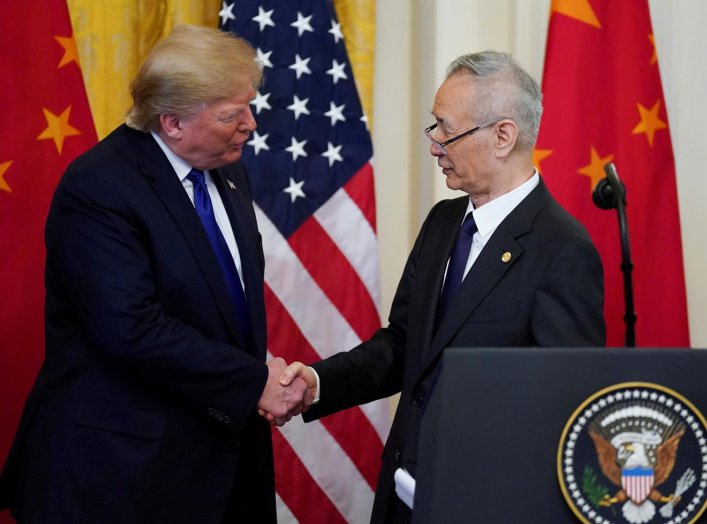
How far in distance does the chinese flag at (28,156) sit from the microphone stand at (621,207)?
1.64 m

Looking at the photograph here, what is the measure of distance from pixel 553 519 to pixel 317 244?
2277 millimetres

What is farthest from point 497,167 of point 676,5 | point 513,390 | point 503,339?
point 676,5

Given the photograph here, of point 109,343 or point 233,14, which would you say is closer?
point 109,343

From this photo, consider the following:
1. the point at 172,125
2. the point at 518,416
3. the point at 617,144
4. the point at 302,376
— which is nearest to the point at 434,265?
the point at 302,376

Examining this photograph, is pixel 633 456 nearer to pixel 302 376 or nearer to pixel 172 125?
pixel 302 376

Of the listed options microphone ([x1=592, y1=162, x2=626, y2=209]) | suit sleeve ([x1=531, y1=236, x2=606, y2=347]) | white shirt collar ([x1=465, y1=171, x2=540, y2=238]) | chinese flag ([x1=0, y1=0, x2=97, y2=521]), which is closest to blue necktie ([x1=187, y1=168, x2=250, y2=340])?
white shirt collar ([x1=465, y1=171, x2=540, y2=238])

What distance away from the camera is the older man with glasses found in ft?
7.17

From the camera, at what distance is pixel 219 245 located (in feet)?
8.20

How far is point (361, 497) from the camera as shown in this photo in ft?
11.8

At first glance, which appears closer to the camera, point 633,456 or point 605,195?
point 633,456

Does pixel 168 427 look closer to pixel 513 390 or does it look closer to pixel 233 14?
pixel 513 390

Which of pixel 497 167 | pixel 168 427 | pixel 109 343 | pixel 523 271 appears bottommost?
pixel 168 427

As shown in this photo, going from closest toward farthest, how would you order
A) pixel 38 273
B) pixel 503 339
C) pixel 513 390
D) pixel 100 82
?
pixel 513 390, pixel 503 339, pixel 38 273, pixel 100 82

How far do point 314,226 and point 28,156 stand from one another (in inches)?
38.1
